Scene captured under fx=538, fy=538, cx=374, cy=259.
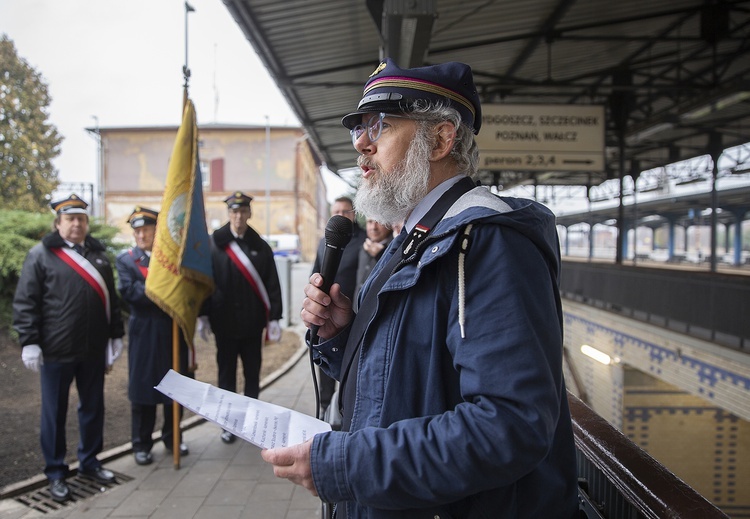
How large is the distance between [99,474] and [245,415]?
3.47m

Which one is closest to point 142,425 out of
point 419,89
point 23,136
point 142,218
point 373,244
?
point 142,218

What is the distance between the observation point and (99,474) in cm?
418

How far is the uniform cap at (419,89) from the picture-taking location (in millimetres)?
1411

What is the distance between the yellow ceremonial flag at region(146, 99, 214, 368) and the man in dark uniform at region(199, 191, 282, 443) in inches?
13.8

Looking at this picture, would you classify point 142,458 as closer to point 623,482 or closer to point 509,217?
point 623,482

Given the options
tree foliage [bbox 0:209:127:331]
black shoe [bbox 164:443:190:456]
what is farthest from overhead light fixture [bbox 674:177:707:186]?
black shoe [bbox 164:443:190:456]

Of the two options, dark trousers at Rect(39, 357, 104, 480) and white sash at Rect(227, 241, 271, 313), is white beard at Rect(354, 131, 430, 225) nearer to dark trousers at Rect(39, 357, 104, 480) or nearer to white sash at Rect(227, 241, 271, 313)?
dark trousers at Rect(39, 357, 104, 480)

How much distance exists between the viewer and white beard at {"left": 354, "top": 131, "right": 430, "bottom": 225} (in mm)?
1449

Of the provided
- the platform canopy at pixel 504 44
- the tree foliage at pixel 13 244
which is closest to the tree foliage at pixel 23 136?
the tree foliage at pixel 13 244

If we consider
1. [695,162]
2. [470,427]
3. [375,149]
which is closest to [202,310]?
[375,149]

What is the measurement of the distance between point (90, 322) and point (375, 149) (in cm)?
349

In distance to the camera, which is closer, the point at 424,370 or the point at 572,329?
the point at 424,370

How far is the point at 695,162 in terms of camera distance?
21219mm

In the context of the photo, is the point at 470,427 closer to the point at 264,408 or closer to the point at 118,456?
the point at 264,408
